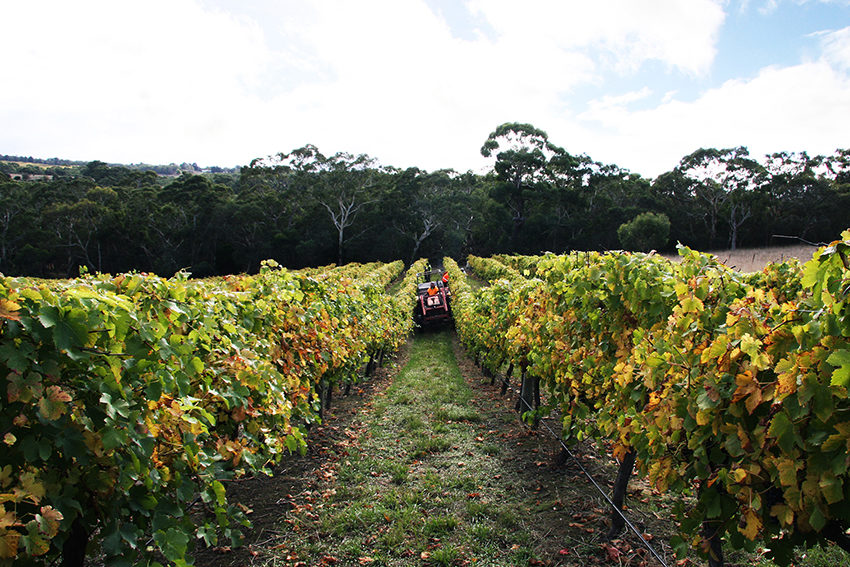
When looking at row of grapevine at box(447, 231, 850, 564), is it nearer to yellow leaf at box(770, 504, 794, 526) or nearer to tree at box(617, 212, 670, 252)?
yellow leaf at box(770, 504, 794, 526)

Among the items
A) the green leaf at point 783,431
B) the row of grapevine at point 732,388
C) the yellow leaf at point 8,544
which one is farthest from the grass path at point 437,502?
the yellow leaf at point 8,544

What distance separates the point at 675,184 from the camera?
1975 inches

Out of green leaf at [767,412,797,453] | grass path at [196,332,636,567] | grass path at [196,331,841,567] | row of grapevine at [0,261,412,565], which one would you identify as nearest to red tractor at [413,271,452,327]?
grass path at [196,332,636,567]

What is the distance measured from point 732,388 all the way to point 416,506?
359cm

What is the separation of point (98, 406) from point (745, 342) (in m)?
3.00

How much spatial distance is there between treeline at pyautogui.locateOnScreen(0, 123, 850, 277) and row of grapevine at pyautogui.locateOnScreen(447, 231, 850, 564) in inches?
1635

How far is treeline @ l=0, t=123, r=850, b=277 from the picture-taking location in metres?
44.0

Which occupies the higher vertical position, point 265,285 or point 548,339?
point 265,285

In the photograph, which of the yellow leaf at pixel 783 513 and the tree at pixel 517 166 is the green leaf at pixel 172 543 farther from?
the tree at pixel 517 166

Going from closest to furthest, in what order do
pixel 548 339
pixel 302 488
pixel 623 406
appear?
pixel 623 406, pixel 302 488, pixel 548 339

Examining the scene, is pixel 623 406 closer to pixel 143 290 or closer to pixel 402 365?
pixel 143 290

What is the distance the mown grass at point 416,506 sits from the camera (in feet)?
14.0

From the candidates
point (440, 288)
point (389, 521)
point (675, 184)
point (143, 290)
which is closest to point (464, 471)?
point (389, 521)

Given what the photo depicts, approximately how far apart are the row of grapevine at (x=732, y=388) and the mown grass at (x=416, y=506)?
1.34 metres
